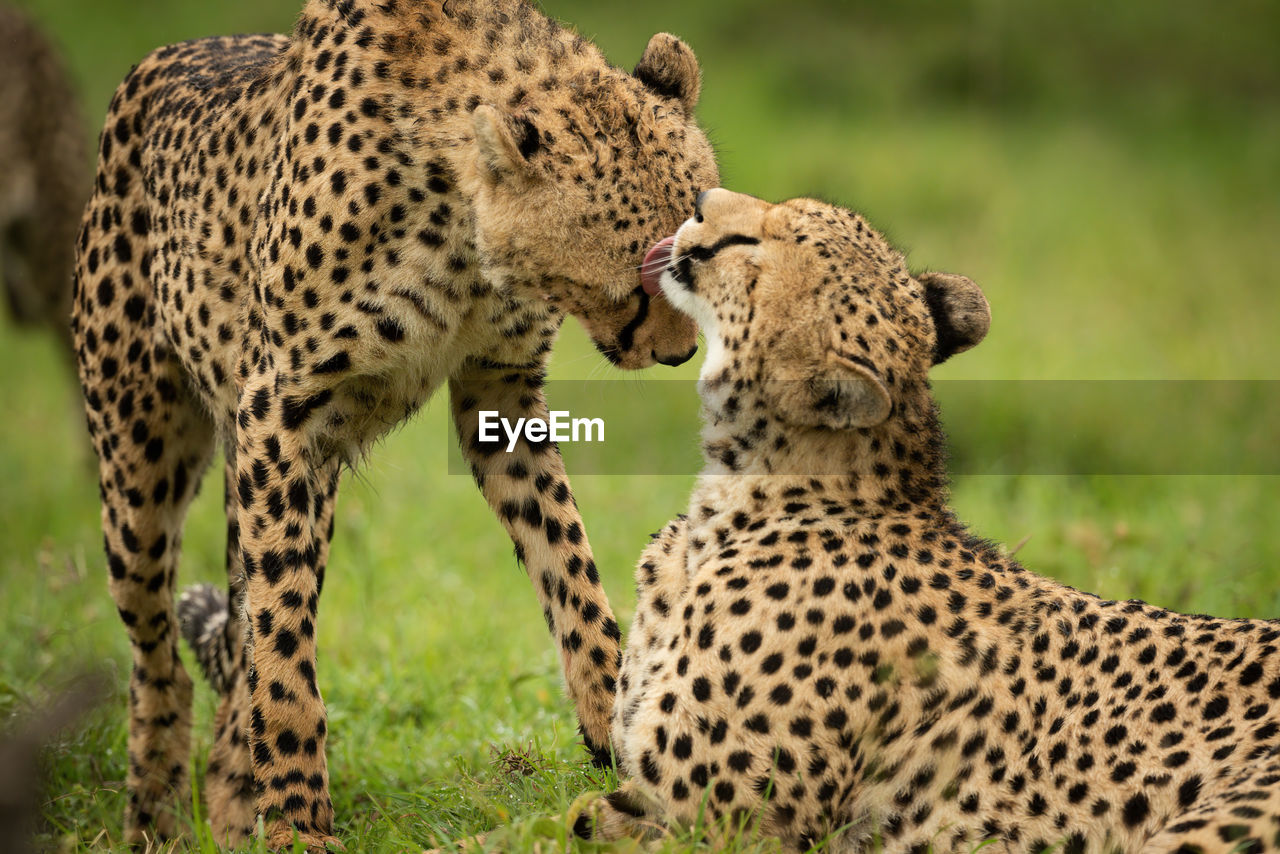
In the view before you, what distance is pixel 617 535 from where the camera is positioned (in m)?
6.04

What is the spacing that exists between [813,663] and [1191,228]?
30.4 ft

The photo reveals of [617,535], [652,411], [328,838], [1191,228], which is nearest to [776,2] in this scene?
[1191,228]

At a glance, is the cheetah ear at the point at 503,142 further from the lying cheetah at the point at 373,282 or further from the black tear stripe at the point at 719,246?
the black tear stripe at the point at 719,246

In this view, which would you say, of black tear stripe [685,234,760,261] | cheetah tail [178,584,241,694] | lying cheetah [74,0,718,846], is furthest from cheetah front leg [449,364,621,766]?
cheetah tail [178,584,241,694]

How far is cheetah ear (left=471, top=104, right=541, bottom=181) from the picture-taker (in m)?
2.92

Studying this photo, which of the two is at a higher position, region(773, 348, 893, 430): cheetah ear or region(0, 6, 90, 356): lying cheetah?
region(0, 6, 90, 356): lying cheetah

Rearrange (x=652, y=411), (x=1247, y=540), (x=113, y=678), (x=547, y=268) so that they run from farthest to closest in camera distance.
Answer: (x=652, y=411) → (x=1247, y=540) → (x=113, y=678) → (x=547, y=268)

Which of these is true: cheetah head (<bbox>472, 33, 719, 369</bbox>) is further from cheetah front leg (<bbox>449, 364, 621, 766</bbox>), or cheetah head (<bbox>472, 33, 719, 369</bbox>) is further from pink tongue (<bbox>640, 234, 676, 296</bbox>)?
cheetah front leg (<bbox>449, 364, 621, 766</bbox>)

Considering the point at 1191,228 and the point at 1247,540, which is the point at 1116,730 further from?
the point at 1191,228

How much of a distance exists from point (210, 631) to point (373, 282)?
164 centimetres

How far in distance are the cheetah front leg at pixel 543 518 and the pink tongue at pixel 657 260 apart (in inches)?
23.4

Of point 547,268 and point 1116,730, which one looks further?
point 547,268

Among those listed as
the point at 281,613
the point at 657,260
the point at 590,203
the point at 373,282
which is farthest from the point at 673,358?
the point at 281,613

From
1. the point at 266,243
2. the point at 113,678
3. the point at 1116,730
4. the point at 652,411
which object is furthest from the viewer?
the point at 652,411
